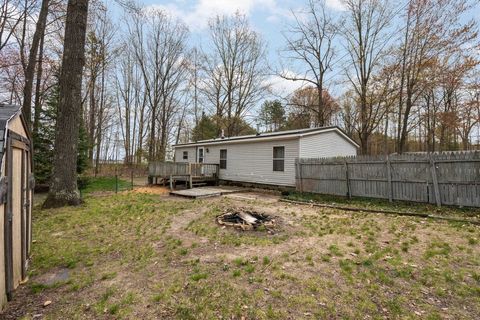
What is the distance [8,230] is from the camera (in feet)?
7.87

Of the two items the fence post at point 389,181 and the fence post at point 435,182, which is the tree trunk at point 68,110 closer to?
the fence post at point 389,181

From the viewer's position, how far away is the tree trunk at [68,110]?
7170 mm

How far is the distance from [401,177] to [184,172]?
400 inches

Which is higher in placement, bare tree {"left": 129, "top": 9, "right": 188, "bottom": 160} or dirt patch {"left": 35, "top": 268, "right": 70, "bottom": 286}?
bare tree {"left": 129, "top": 9, "right": 188, "bottom": 160}

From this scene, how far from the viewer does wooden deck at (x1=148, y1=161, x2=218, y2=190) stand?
523 inches

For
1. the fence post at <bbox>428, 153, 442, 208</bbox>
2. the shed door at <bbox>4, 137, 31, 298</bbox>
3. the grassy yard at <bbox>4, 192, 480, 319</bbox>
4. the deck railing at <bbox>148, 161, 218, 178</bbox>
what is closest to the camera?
the shed door at <bbox>4, 137, 31, 298</bbox>

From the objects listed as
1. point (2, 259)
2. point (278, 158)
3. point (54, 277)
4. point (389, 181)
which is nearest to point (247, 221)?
point (54, 277)

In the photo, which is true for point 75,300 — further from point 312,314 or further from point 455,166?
point 455,166

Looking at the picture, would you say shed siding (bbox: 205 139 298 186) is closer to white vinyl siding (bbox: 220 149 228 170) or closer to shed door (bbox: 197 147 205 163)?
white vinyl siding (bbox: 220 149 228 170)

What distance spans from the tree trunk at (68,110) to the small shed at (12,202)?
4517 mm

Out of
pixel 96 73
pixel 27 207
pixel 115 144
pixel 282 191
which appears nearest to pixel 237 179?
pixel 282 191

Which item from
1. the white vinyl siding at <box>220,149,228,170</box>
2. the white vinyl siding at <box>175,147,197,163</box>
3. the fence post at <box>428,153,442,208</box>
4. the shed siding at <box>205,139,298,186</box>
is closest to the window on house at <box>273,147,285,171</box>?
the shed siding at <box>205,139,298,186</box>

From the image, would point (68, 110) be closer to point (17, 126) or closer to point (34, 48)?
point (34, 48)

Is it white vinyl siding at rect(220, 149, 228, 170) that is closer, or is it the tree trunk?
the tree trunk
